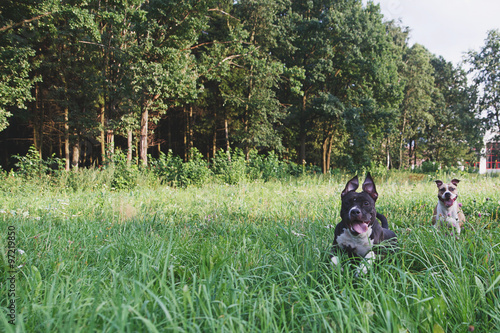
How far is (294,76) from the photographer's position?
59.8 ft

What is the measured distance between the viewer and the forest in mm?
11781

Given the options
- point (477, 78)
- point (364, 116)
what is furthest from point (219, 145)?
point (477, 78)

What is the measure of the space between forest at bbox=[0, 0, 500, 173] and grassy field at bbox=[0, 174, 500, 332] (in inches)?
365

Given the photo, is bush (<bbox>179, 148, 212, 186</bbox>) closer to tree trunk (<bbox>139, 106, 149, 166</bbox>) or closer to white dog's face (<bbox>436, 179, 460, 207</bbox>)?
tree trunk (<bbox>139, 106, 149, 166</bbox>)

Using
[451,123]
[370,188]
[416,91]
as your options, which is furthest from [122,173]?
[451,123]

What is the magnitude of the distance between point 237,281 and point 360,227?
37.5 inches

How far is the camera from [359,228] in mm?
1971

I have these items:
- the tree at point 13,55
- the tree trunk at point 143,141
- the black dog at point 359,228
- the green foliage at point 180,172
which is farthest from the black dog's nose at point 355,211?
the tree at point 13,55

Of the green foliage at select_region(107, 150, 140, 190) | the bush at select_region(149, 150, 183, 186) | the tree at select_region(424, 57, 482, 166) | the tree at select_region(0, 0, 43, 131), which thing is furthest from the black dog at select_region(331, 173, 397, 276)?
the tree at select_region(424, 57, 482, 166)

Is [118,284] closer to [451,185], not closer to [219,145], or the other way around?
[451,185]

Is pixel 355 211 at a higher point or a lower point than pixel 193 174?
higher

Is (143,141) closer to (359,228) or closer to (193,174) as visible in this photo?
(193,174)

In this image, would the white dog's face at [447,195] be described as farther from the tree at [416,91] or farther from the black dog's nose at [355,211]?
the tree at [416,91]

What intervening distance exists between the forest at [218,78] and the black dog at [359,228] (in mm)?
10637
